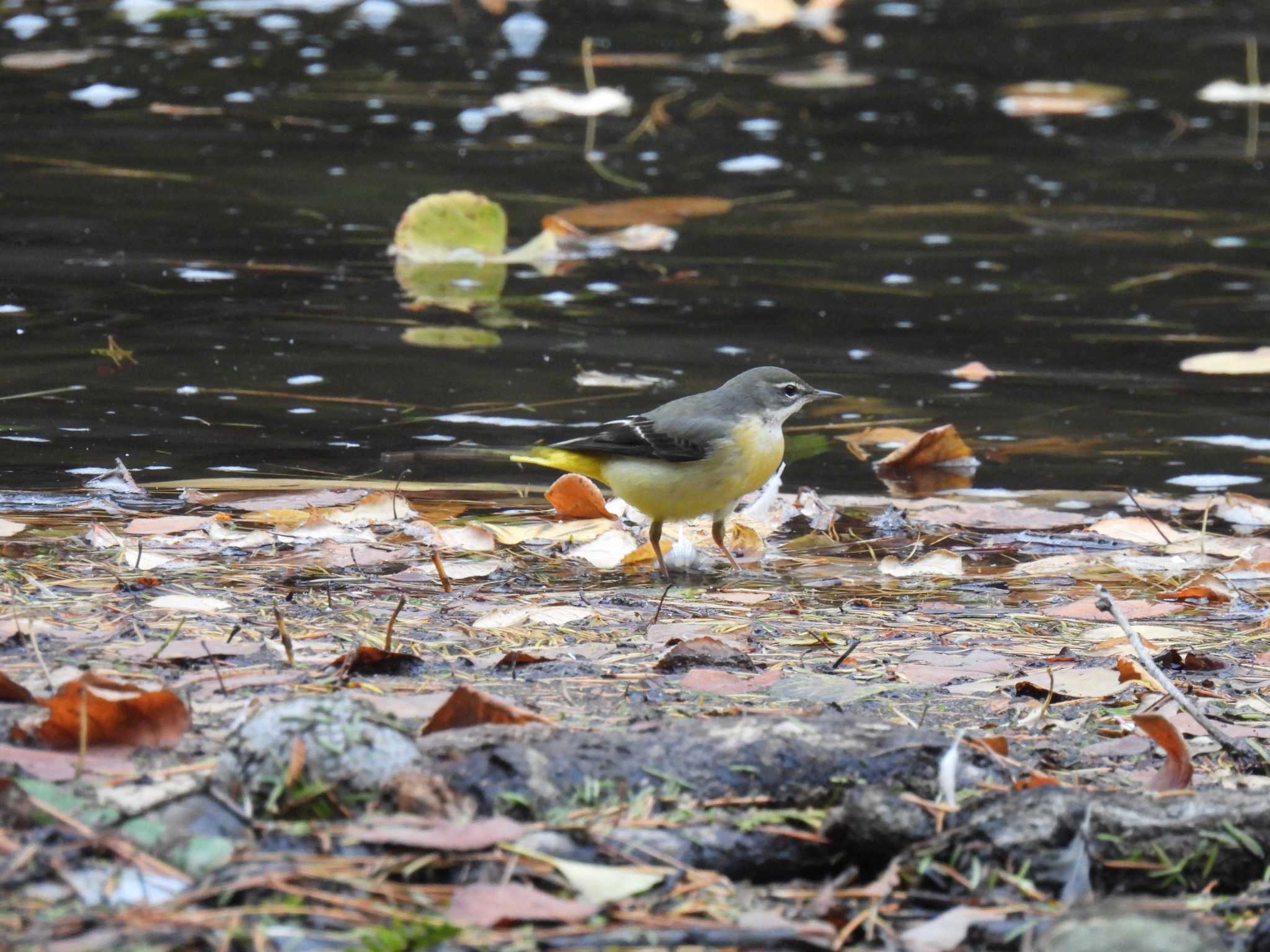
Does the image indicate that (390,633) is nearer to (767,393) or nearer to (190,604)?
(190,604)

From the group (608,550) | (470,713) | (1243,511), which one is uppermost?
(470,713)

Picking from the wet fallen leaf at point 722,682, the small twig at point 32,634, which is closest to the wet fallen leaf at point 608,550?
the wet fallen leaf at point 722,682

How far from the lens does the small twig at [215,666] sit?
2.77 meters

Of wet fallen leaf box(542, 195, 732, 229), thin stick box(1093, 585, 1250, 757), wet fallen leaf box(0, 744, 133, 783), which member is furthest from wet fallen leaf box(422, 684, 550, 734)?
wet fallen leaf box(542, 195, 732, 229)

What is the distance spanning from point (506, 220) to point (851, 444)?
9.29 ft

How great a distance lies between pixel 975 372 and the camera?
270 inches

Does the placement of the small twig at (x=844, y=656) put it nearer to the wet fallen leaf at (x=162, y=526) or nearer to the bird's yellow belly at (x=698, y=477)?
the bird's yellow belly at (x=698, y=477)

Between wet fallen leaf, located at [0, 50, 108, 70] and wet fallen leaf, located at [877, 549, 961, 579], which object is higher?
wet fallen leaf, located at [0, 50, 108, 70]

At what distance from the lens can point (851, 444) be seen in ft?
20.2

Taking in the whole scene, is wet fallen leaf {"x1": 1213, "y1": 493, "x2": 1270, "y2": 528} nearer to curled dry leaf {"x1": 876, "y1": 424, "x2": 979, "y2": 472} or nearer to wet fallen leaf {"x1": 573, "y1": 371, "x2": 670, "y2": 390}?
curled dry leaf {"x1": 876, "y1": 424, "x2": 979, "y2": 472}

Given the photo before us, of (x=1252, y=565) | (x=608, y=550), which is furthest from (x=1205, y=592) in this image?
(x=608, y=550)

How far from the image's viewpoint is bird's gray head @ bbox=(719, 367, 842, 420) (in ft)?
17.1

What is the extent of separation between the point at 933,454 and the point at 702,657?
8.88 feet

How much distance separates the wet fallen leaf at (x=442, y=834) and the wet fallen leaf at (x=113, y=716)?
42 centimetres
